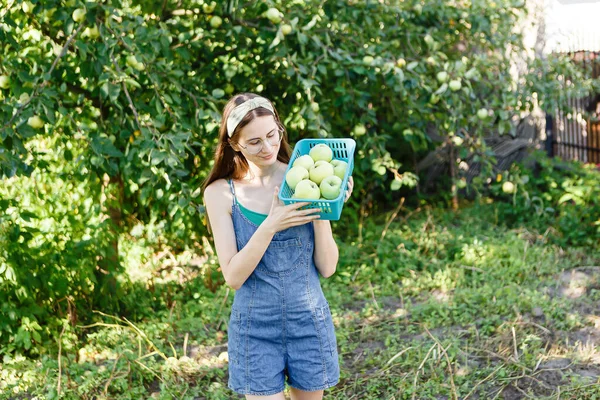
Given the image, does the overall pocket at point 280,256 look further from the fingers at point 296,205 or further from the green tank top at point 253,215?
the fingers at point 296,205

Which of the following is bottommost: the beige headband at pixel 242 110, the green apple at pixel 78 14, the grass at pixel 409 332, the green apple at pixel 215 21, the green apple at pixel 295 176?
the grass at pixel 409 332

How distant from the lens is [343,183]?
1945 millimetres

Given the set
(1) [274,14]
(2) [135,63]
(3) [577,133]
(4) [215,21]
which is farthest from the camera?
(3) [577,133]

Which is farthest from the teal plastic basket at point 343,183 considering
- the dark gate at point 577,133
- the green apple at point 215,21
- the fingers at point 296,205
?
the dark gate at point 577,133

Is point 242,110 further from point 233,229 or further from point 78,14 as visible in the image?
point 78,14

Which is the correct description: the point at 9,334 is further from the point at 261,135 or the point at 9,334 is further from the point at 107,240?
the point at 261,135

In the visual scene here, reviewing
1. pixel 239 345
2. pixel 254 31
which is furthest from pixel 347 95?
pixel 239 345

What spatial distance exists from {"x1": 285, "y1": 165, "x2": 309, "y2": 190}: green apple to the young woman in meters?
0.09

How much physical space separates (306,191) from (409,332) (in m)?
1.89

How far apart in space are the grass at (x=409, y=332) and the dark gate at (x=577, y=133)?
1361 mm

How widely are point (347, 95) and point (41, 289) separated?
1854mm

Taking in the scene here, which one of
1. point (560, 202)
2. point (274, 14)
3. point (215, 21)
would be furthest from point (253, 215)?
point (560, 202)

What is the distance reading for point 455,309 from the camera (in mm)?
3703

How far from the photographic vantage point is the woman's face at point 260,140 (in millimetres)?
1964
